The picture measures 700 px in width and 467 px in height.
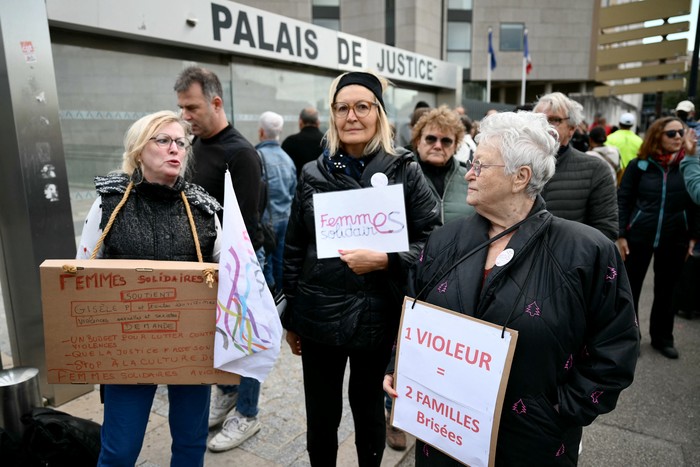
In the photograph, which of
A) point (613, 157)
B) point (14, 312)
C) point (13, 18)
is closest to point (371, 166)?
point (13, 18)

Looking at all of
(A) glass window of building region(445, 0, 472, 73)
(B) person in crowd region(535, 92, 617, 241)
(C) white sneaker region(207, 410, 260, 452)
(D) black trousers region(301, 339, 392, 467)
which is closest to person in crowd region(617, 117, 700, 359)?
(B) person in crowd region(535, 92, 617, 241)

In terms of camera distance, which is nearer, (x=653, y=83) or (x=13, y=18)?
(x=13, y=18)

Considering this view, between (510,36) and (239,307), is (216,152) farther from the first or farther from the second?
(510,36)

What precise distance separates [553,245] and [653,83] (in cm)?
1155

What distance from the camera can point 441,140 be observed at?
10.2 ft

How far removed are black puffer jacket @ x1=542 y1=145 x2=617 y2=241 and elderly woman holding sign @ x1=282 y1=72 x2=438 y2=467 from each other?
1.23 metres

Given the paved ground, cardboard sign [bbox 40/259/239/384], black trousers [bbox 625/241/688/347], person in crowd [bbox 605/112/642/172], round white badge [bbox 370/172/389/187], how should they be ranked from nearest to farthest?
1. cardboard sign [bbox 40/259/239/384]
2. round white badge [bbox 370/172/389/187]
3. the paved ground
4. black trousers [bbox 625/241/688/347]
5. person in crowd [bbox 605/112/642/172]

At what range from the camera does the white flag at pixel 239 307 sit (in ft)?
6.18

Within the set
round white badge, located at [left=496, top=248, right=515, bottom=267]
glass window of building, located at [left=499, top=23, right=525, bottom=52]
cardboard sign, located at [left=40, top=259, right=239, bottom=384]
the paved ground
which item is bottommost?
the paved ground

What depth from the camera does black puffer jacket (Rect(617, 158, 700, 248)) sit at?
4.08 metres

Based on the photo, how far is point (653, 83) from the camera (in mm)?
10750

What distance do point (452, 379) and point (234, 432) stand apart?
6.30 ft

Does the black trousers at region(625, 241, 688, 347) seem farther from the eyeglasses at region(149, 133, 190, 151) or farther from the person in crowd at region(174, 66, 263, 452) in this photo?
the eyeglasses at region(149, 133, 190, 151)

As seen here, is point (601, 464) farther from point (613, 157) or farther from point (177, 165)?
point (613, 157)
